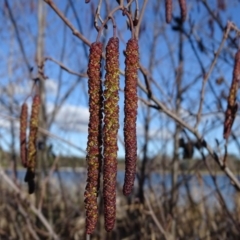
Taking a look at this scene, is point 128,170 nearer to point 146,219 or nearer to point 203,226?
point 146,219

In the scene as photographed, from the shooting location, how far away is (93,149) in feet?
3.41

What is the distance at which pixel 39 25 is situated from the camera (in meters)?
6.21

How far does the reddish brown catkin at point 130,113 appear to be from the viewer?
1.01m

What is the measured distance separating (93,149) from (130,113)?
0.09 m

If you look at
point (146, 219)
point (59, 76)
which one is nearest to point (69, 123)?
point (59, 76)

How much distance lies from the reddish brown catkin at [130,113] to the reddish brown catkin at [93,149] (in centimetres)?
5

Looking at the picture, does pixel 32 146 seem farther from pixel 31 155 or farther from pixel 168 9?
pixel 168 9

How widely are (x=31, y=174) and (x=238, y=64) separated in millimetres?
707

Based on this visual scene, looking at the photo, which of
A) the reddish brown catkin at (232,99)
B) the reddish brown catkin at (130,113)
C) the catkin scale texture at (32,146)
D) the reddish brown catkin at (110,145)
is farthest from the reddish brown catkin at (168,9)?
the reddish brown catkin at (110,145)

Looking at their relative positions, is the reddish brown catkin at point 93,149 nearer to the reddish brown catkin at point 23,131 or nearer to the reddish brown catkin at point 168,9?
the reddish brown catkin at point 23,131

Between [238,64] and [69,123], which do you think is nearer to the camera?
[238,64]

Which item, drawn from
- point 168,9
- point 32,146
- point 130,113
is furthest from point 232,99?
point 130,113

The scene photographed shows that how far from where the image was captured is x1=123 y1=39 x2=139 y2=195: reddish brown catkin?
3.32 feet

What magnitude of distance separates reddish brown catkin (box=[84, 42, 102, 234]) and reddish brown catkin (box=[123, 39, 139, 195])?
5cm
